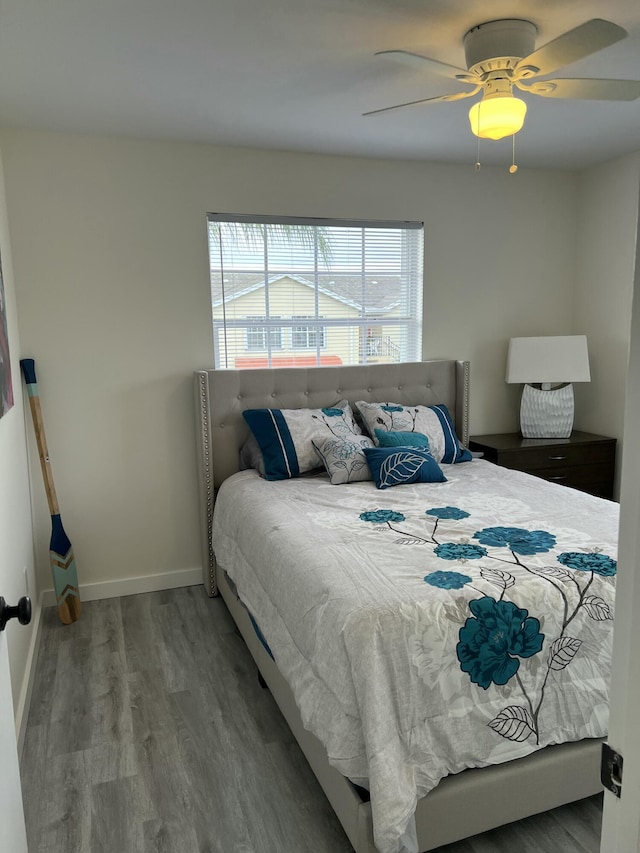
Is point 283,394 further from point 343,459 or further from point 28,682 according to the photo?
point 28,682

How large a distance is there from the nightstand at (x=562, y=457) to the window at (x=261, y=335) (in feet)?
4.67

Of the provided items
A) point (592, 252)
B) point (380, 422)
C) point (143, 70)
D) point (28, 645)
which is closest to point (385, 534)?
point (380, 422)

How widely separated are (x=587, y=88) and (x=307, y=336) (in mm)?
2080

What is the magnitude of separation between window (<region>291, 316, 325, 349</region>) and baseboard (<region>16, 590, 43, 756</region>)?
2071mm

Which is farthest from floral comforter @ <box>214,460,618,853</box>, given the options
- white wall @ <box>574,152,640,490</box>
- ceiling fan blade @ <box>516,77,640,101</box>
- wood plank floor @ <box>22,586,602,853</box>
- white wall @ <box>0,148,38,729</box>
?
white wall @ <box>574,152,640,490</box>

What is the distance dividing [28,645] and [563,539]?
7.48 feet

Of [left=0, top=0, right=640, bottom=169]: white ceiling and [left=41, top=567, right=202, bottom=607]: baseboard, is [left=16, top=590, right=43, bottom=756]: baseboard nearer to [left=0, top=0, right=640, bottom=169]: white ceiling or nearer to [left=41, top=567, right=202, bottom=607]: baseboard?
[left=41, top=567, right=202, bottom=607]: baseboard

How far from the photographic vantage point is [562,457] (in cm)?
390

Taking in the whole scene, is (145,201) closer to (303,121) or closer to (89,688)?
(303,121)

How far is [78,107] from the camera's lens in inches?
111

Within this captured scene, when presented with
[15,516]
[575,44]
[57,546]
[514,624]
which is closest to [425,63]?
[575,44]

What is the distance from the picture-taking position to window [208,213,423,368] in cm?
369

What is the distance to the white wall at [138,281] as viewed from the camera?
3.28 metres

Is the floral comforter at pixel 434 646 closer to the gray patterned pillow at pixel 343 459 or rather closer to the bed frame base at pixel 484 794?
the bed frame base at pixel 484 794
